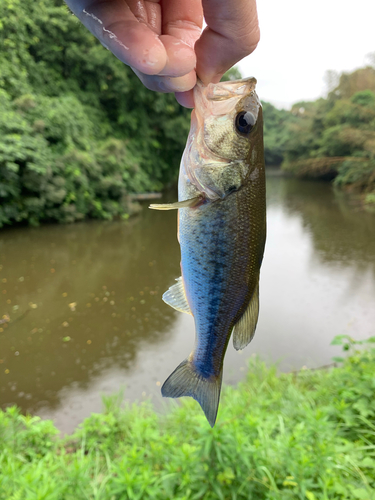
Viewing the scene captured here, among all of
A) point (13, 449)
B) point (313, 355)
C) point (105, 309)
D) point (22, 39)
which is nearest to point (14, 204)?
point (105, 309)

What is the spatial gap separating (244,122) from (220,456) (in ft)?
6.71

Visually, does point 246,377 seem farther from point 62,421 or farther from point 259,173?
point 259,173

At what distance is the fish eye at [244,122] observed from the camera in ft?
3.97

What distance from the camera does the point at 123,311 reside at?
6.22 meters

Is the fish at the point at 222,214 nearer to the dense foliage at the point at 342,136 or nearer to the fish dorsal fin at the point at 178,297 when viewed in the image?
the fish dorsal fin at the point at 178,297

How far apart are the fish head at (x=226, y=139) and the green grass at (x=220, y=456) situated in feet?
5.77

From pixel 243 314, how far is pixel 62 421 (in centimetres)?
363

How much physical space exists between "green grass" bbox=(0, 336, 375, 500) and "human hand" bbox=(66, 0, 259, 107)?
2.13 meters

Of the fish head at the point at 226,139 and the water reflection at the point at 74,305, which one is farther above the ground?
the fish head at the point at 226,139

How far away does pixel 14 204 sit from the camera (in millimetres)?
9766

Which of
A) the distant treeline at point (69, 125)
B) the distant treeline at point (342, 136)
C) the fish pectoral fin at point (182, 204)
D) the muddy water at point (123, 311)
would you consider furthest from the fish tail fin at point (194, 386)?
the distant treeline at point (342, 136)

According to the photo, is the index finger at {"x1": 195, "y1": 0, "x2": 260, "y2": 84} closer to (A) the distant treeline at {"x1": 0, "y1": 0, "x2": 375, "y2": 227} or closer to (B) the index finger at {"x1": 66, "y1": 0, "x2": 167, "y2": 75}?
(B) the index finger at {"x1": 66, "y1": 0, "x2": 167, "y2": 75}

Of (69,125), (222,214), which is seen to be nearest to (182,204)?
(222,214)

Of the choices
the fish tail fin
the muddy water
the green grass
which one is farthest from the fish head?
the muddy water
